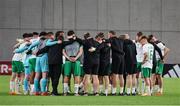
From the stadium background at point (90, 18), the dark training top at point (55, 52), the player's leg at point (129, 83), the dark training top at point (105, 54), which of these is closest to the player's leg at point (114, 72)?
the dark training top at point (105, 54)

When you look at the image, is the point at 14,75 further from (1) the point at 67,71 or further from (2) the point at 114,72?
(2) the point at 114,72

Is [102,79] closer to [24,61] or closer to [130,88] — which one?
[130,88]

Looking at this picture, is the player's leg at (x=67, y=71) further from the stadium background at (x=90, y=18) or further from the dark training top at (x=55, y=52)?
the stadium background at (x=90, y=18)

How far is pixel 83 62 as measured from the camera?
76.6ft

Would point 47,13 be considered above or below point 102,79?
above

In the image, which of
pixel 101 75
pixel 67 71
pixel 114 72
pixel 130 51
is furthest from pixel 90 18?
pixel 67 71

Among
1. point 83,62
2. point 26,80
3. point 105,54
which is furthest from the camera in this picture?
point 26,80

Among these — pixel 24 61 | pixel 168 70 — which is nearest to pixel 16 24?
pixel 168 70

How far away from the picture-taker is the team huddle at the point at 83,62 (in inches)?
898

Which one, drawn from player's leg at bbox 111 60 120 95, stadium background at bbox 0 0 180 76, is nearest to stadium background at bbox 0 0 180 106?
stadium background at bbox 0 0 180 76

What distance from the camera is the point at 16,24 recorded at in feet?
152

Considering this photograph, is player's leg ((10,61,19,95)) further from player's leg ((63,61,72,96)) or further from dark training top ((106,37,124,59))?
dark training top ((106,37,124,59))

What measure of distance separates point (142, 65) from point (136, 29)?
23866mm

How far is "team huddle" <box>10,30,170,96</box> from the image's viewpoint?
22797mm
